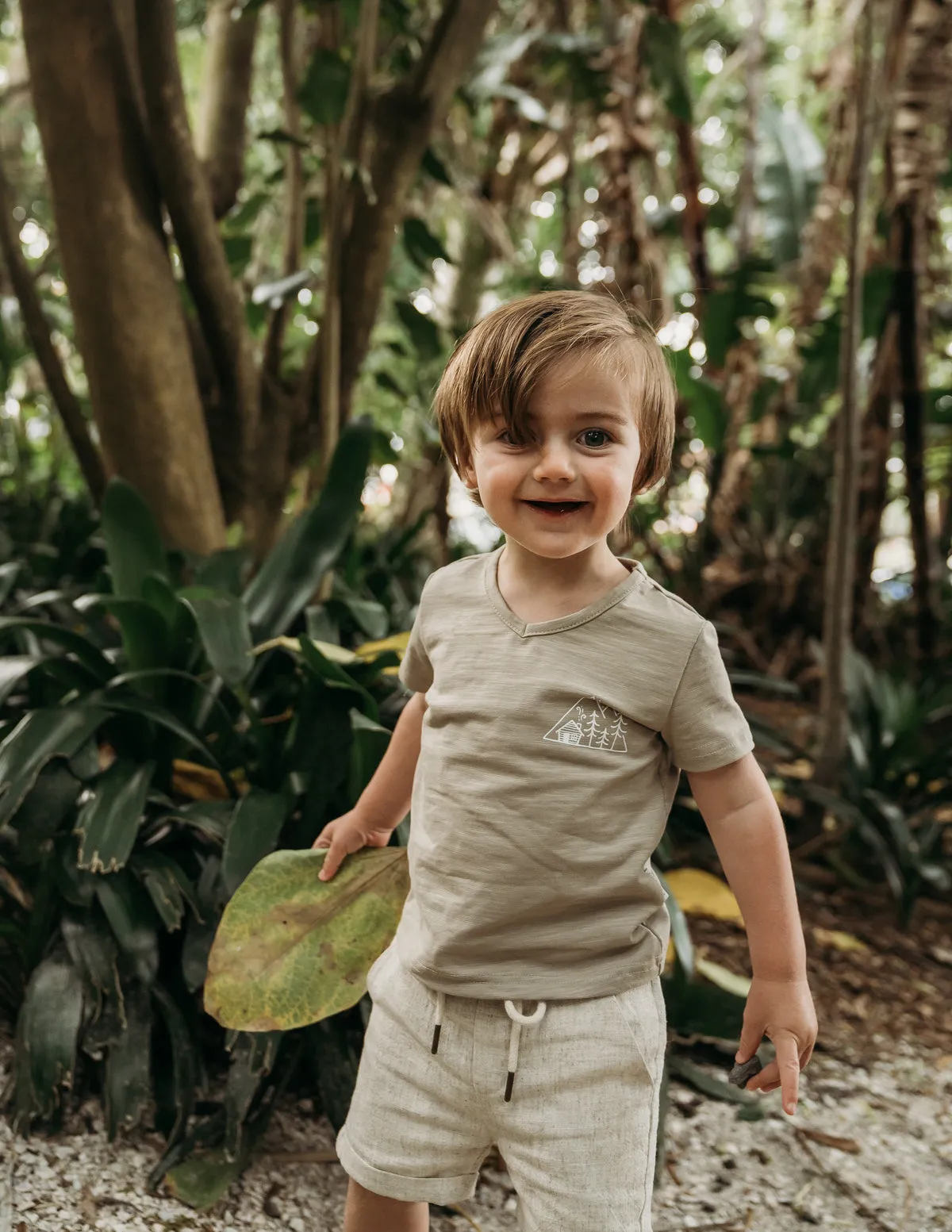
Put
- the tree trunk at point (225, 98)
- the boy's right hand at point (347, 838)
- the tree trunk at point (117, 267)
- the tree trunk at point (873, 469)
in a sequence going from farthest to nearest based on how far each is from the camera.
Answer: the tree trunk at point (873, 469) → the tree trunk at point (225, 98) → the tree trunk at point (117, 267) → the boy's right hand at point (347, 838)

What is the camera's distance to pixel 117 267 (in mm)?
2182

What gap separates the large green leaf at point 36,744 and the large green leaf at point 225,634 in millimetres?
182

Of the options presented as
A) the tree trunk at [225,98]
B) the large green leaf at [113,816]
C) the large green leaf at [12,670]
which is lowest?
the large green leaf at [113,816]

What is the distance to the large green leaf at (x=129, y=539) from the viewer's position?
71.8 inches

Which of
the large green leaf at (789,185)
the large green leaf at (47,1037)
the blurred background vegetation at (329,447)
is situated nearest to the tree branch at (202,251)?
the blurred background vegetation at (329,447)

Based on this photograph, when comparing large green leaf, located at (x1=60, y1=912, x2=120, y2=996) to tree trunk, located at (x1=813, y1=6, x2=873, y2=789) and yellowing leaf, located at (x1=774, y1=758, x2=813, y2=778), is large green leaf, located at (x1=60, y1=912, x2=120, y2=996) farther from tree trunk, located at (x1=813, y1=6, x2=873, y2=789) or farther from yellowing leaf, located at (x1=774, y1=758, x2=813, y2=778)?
yellowing leaf, located at (x1=774, y1=758, x2=813, y2=778)

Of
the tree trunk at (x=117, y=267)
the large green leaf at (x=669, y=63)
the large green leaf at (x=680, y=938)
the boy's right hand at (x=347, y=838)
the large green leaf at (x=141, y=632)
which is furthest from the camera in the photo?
the large green leaf at (x=669, y=63)

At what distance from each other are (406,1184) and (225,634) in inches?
31.4

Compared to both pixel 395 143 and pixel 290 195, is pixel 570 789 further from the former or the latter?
pixel 290 195

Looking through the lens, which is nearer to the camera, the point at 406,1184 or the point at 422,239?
the point at 406,1184

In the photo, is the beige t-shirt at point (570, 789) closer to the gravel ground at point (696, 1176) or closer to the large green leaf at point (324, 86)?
the gravel ground at point (696, 1176)

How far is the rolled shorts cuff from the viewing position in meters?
0.97

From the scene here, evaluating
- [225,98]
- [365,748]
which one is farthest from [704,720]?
[225,98]

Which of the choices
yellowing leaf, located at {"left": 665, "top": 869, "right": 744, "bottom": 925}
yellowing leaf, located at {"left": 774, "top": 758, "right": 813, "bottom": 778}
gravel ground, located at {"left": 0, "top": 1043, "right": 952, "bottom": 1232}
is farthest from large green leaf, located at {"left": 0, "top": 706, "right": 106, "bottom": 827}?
yellowing leaf, located at {"left": 774, "top": 758, "right": 813, "bottom": 778}
